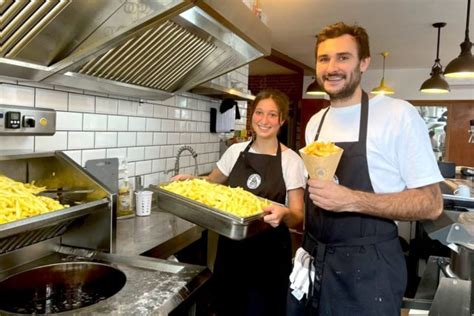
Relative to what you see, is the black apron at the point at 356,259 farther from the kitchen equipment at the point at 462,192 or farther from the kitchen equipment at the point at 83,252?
the kitchen equipment at the point at 462,192

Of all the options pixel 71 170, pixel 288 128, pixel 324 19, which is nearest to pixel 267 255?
pixel 71 170

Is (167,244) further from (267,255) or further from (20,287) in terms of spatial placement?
(20,287)

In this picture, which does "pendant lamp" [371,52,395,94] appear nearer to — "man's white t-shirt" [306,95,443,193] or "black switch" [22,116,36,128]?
"man's white t-shirt" [306,95,443,193]

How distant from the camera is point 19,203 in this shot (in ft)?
4.43

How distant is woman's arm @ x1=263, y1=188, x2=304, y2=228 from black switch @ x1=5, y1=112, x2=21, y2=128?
44.9 inches

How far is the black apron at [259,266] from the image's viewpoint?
2254 millimetres

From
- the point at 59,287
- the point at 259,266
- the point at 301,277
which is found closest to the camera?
the point at 59,287

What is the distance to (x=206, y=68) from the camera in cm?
264

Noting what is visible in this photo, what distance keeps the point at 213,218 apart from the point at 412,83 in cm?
774

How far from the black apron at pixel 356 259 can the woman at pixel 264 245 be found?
0.45 metres

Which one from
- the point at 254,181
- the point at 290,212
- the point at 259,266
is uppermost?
the point at 254,181

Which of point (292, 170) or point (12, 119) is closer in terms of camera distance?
point (12, 119)

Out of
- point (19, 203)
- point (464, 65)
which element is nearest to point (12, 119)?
point (19, 203)

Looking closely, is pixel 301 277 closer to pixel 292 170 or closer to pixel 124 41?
pixel 292 170
